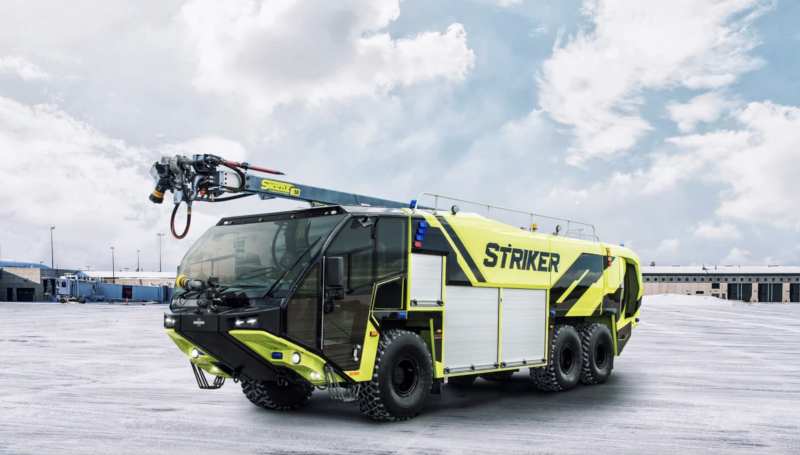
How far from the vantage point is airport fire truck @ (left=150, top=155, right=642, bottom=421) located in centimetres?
744

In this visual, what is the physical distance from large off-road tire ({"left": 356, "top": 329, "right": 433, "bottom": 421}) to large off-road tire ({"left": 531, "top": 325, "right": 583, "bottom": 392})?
3.22 meters

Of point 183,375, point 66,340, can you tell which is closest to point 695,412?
point 183,375

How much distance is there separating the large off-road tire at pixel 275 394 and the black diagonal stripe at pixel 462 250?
2.81 metres

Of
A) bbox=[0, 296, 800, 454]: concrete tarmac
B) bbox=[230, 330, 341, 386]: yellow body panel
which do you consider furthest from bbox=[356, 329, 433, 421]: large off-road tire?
bbox=[230, 330, 341, 386]: yellow body panel

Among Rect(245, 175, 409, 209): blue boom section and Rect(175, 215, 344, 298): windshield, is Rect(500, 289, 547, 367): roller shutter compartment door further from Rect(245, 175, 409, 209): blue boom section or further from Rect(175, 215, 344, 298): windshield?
Rect(175, 215, 344, 298): windshield

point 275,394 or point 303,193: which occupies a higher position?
point 303,193

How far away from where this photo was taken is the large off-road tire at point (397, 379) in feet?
26.3

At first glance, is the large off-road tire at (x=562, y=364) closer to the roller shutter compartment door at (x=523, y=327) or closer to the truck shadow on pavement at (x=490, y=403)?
the truck shadow on pavement at (x=490, y=403)

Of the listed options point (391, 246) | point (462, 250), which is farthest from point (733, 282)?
point (391, 246)

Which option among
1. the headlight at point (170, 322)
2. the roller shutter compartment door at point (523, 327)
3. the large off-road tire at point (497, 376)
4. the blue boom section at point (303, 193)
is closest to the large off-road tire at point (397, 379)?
the roller shutter compartment door at point (523, 327)

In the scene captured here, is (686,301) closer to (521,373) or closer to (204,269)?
(521,373)

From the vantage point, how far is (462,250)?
929 centimetres

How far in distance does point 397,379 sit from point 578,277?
5.07 meters

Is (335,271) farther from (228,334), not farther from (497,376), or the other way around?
(497,376)
